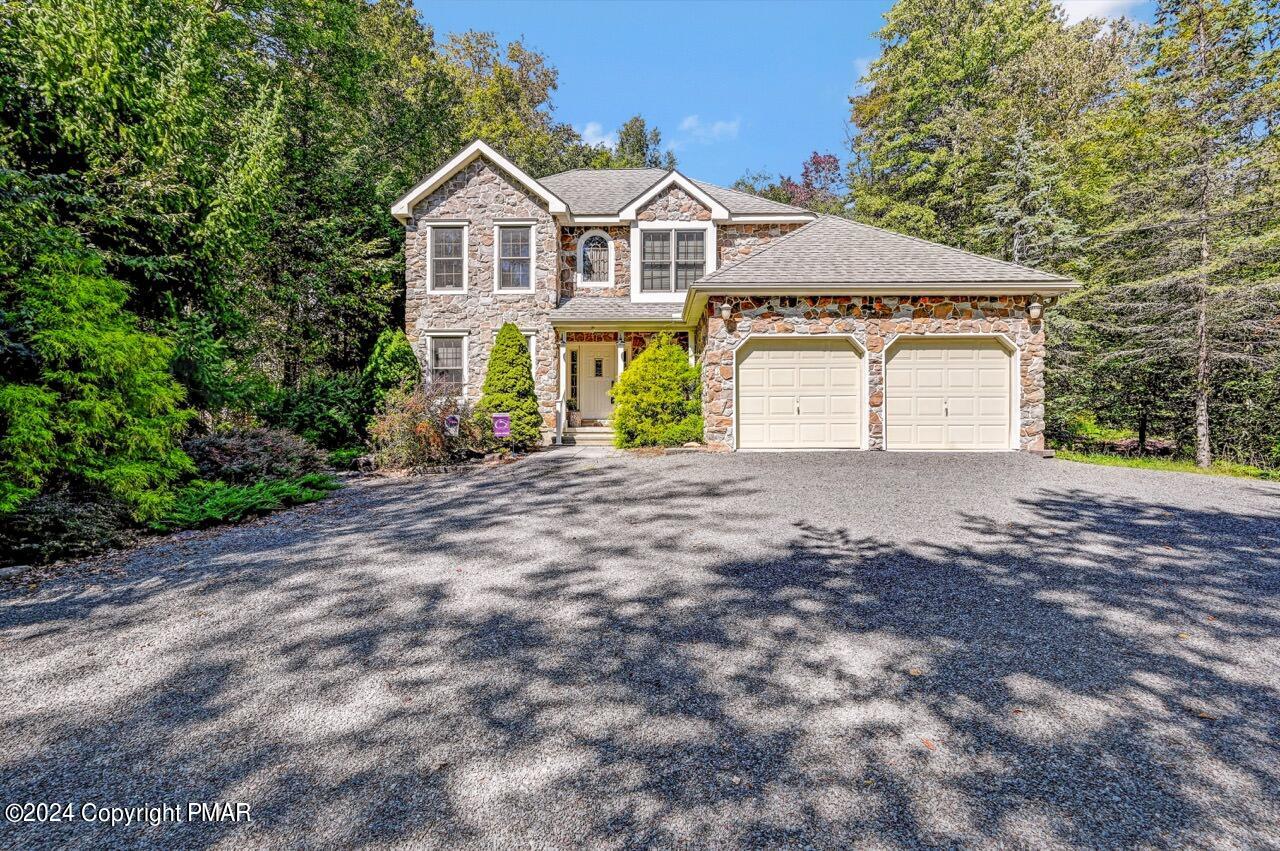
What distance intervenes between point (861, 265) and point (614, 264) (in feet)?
21.4

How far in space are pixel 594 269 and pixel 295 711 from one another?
13.2m

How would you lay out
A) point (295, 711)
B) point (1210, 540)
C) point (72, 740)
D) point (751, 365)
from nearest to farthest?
point (72, 740)
point (295, 711)
point (1210, 540)
point (751, 365)

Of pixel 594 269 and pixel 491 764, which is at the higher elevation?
pixel 594 269

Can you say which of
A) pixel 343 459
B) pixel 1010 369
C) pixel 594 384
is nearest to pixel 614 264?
pixel 594 384

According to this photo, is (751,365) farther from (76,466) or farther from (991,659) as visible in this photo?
(76,466)

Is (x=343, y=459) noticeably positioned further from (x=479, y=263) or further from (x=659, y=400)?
(x=659, y=400)

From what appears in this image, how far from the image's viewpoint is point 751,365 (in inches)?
394

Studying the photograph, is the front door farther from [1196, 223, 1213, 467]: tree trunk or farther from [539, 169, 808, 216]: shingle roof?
[1196, 223, 1213, 467]: tree trunk

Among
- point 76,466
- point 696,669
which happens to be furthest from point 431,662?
point 76,466

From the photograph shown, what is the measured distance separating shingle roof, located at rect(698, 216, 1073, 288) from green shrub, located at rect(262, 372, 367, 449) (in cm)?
811

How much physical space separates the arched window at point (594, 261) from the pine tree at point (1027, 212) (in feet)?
36.9

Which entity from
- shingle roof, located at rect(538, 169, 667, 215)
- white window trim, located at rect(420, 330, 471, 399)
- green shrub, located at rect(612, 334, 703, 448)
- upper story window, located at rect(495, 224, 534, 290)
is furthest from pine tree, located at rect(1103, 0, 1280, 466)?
white window trim, located at rect(420, 330, 471, 399)

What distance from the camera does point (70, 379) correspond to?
17.5ft

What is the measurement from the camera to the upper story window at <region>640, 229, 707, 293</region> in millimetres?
14172
